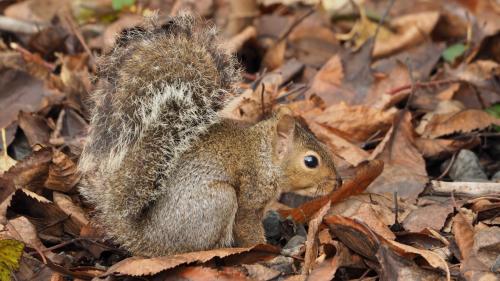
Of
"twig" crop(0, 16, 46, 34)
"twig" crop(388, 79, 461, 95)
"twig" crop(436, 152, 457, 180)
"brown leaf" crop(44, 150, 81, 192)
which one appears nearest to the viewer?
"brown leaf" crop(44, 150, 81, 192)

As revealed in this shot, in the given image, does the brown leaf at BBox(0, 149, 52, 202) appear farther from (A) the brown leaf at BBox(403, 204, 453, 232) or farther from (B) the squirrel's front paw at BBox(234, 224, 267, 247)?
(A) the brown leaf at BBox(403, 204, 453, 232)

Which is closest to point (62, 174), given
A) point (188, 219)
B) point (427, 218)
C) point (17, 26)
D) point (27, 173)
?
point (27, 173)

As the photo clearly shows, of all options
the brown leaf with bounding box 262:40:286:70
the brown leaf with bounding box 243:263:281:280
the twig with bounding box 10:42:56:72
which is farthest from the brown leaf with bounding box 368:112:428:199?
the twig with bounding box 10:42:56:72

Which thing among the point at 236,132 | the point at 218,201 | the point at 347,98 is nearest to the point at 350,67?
the point at 347,98

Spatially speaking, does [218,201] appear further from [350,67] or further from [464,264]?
[350,67]

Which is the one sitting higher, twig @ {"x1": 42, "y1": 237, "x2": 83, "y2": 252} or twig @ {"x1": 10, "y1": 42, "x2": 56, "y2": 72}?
twig @ {"x1": 10, "y1": 42, "x2": 56, "y2": 72}
